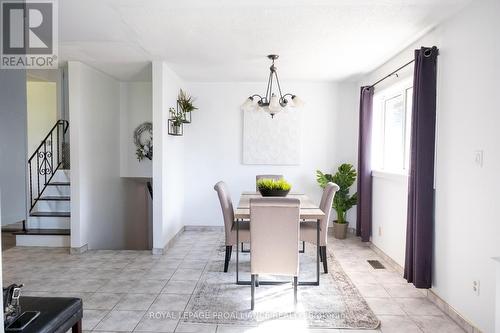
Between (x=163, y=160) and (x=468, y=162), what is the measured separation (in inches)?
138

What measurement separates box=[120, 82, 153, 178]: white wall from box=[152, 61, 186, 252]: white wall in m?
1.08

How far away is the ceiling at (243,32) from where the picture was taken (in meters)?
2.86

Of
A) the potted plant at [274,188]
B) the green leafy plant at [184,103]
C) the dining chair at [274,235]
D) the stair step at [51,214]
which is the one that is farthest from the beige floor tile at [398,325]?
the stair step at [51,214]

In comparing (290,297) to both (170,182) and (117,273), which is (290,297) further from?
(170,182)

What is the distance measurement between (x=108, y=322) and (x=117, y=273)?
1.22 meters

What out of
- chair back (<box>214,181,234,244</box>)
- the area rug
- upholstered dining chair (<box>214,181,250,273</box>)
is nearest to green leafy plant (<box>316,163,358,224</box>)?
the area rug

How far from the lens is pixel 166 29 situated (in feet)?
11.2

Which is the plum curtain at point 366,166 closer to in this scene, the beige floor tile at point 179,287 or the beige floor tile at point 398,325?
the beige floor tile at point 398,325

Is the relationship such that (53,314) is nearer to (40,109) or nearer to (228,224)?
(228,224)

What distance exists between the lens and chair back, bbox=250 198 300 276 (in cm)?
295

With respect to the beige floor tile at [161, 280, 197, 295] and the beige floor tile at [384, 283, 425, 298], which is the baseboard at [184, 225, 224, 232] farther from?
the beige floor tile at [384, 283, 425, 298]

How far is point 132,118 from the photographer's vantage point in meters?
6.23

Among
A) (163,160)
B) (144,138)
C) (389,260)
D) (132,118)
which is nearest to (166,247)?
(163,160)

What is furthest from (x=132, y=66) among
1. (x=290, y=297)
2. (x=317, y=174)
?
(x=290, y=297)
